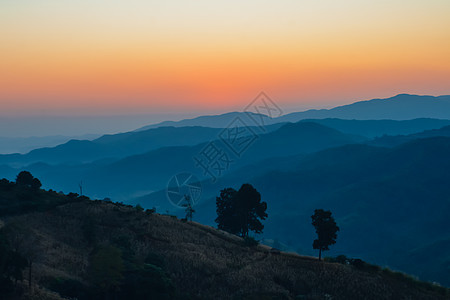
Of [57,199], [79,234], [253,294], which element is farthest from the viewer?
[57,199]

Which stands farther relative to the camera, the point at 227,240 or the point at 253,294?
the point at 227,240

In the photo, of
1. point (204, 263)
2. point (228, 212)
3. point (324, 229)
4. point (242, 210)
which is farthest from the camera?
point (228, 212)

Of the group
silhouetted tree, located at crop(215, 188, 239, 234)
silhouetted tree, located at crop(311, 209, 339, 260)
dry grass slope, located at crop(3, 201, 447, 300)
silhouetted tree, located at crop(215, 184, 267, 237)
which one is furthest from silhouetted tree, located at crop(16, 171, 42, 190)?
silhouetted tree, located at crop(311, 209, 339, 260)

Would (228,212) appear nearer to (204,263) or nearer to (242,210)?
(242,210)

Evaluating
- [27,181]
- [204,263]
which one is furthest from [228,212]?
[27,181]

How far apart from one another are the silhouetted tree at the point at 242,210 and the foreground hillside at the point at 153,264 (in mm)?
13532

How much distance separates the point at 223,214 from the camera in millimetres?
93750

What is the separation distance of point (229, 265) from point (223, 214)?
125ft

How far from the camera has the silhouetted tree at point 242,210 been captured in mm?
85688

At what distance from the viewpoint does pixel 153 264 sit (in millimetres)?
47812

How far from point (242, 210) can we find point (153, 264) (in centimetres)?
4089

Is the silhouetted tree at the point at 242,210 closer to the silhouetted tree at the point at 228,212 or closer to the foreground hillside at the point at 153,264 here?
the silhouetted tree at the point at 228,212

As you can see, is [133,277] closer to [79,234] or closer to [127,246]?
[127,246]

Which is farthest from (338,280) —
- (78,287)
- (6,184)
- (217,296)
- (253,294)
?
(6,184)
